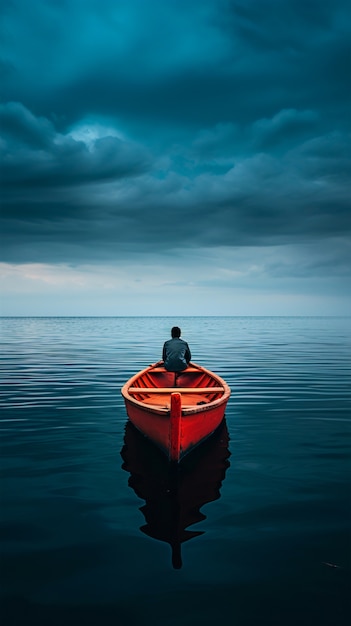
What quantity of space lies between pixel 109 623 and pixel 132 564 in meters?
0.98

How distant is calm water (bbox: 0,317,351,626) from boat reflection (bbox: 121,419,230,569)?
0.10 ft

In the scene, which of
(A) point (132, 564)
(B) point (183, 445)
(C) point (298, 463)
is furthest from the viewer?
(C) point (298, 463)

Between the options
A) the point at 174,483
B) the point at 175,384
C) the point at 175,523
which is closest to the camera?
the point at 175,523

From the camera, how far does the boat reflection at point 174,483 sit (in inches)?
239

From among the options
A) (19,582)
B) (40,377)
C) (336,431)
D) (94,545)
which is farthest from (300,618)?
(40,377)

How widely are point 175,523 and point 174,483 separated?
1611 mm

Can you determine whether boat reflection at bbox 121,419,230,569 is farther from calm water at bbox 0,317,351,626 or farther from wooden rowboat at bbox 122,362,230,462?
wooden rowboat at bbox 122,362,230,462

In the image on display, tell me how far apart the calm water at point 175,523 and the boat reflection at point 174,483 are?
3cm

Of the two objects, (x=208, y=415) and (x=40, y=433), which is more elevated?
(x=208, y=415)

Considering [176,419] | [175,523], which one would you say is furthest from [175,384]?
[175,523]

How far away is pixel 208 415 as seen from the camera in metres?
9.20

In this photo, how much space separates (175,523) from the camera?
20.4ft

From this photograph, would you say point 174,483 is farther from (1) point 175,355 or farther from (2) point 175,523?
(1) point 175,355

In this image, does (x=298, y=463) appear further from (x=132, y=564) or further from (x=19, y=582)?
(x=19, y=582)
